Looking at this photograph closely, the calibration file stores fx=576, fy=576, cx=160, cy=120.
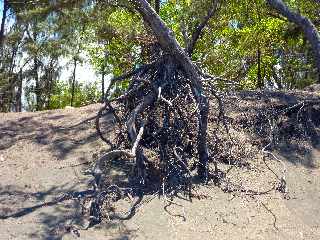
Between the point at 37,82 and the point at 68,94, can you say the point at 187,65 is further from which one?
the point at 68,94

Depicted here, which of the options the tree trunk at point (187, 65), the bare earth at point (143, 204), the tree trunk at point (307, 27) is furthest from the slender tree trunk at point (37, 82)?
the tree trunk at point (187, 65)

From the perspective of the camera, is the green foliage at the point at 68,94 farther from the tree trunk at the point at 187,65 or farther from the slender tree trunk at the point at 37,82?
the tree trunk at the point at 187,65

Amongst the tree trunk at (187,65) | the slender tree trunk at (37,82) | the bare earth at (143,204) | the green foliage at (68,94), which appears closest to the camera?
the bare earth at (143,204)

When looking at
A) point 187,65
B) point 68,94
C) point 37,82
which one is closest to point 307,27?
point 187,65

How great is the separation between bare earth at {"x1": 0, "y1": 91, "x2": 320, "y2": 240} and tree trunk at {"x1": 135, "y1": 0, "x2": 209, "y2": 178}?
0.46m

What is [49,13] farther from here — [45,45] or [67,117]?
[45,45]

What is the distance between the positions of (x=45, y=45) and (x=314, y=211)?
685 inches

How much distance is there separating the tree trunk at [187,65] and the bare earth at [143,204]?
0.46 meters

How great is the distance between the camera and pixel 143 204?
6.01 meters

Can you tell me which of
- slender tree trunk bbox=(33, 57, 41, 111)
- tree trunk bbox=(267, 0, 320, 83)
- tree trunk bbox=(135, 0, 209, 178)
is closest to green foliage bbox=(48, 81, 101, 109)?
slender tree trunk bbox=(33, 57, 41, 111)

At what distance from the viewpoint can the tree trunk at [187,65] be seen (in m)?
6.46

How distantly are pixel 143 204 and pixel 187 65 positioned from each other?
1.70 m

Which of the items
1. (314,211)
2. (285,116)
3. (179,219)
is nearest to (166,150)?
(179,219)

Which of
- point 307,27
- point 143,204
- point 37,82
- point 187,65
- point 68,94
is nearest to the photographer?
point 143,204
